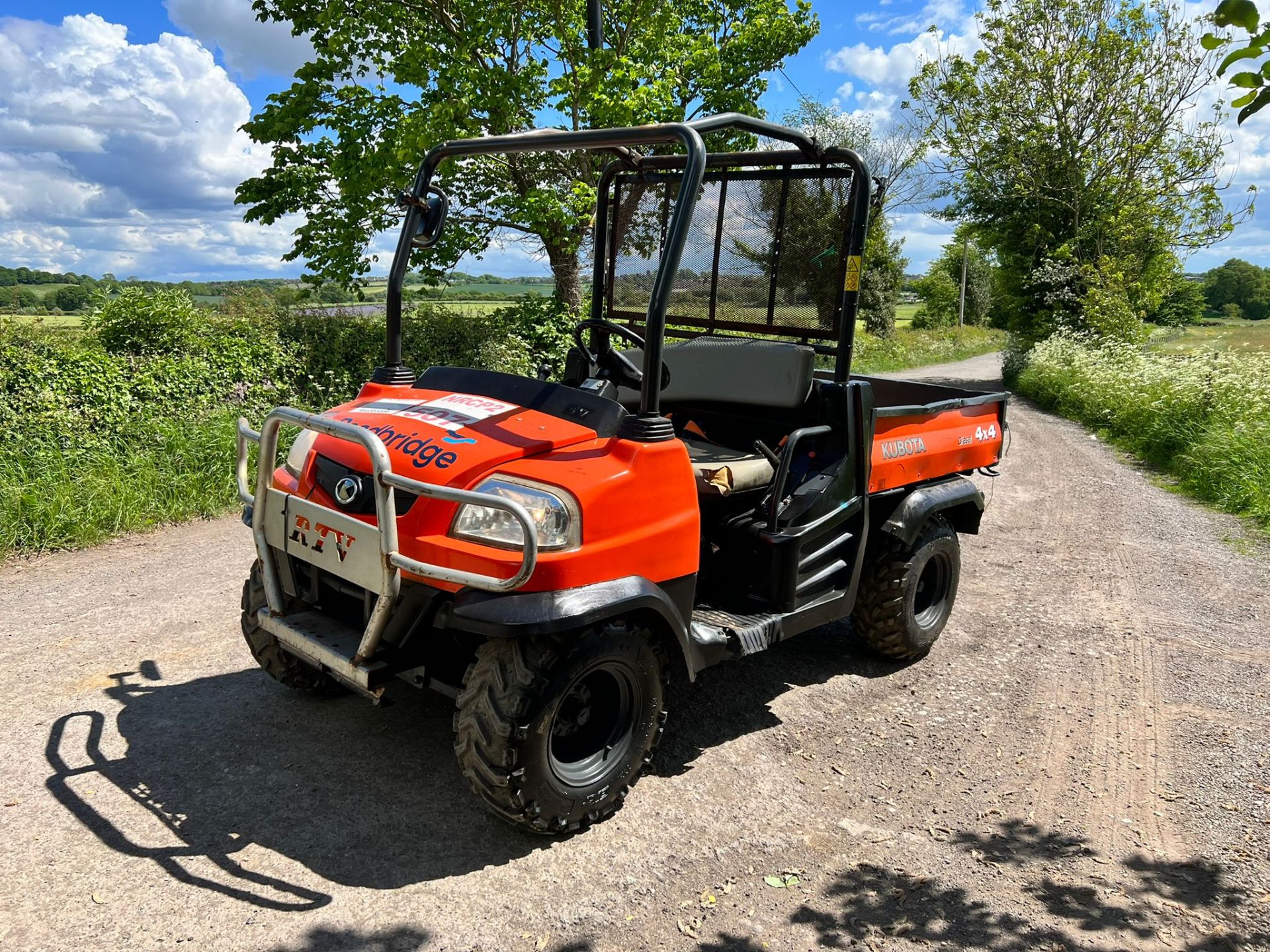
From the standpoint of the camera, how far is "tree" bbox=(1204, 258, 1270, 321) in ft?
235

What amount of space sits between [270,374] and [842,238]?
617 centimetres

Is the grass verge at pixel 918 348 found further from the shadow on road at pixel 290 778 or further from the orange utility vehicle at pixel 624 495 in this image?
the shadow on road at pixel 290 778

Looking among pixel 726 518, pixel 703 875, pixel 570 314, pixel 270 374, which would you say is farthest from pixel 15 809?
pixel 570 314

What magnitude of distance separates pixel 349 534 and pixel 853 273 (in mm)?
2483

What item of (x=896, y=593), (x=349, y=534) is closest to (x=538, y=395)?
(x=349, y=534)

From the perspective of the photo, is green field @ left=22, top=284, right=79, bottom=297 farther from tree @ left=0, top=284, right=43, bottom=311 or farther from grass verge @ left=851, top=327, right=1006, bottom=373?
grass verge @ left=851, top=327, right=1006, bottom=373

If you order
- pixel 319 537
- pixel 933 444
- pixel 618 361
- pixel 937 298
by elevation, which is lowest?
pixel 319 537

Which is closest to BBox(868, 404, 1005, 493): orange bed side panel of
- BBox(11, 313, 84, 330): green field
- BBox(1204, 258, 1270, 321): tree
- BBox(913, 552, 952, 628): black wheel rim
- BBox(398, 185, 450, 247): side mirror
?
BBox(913, 552, 952, 628): black wheel rim

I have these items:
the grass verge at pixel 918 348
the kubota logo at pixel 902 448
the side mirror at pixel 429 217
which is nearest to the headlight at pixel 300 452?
the side mirror at pixel 429 217

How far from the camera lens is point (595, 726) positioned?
322 cm

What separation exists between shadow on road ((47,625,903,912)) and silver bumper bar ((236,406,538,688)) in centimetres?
56

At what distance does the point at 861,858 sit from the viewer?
10.1 ft

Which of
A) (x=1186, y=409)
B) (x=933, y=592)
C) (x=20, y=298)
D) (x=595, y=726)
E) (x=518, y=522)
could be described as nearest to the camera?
(x=518, y=522)

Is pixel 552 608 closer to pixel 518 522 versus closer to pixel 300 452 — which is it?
pixel 518 522
